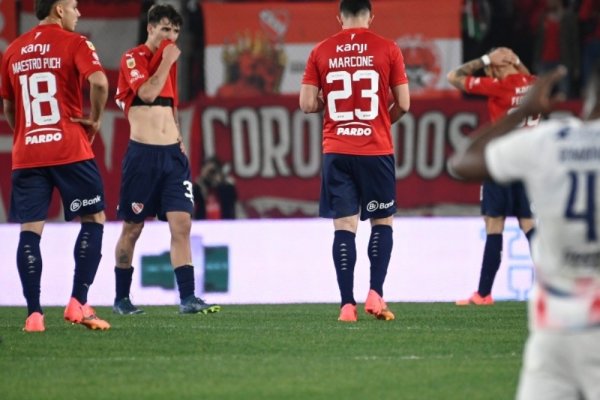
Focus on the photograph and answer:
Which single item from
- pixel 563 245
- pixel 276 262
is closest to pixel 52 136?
pixel 276 262

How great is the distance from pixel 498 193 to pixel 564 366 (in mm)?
7378

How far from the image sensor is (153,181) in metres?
10.2

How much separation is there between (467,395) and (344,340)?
2088mm

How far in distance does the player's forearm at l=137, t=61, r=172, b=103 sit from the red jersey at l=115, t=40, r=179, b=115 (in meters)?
0.06

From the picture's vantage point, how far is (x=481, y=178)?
4527 mm

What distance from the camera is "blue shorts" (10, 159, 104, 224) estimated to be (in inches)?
340

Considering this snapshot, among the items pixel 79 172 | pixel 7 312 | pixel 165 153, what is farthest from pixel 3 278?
pixel 79 172

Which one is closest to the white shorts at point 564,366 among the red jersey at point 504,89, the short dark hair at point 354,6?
the short dark hair at point 354,6

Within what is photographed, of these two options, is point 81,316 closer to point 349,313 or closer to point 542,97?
point 349,313

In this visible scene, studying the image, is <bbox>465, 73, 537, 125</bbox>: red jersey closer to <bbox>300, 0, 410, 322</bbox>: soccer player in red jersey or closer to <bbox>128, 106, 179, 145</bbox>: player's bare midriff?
<bbox>300, 0, 410, 322</bbox>: soccer player in red jersey

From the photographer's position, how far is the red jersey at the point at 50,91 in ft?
28.2

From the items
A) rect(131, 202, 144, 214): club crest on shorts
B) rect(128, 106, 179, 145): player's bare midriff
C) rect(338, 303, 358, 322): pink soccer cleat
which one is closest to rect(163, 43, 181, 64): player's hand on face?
rect(128, 106, 179, 145): player's bare midriff

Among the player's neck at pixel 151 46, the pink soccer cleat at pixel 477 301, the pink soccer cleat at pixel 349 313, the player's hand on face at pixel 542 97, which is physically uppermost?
the player's neck at pixel 151 46

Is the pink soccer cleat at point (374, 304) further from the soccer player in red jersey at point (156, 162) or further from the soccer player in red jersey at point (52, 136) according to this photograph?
the soccer player in red jersey at point (52, 136)
